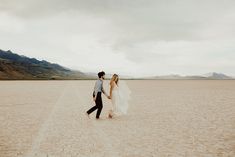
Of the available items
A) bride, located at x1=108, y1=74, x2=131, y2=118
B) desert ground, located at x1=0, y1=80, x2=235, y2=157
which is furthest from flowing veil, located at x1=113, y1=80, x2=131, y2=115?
desert ground, located at x1=0, y1=80, x2=235, y2=157

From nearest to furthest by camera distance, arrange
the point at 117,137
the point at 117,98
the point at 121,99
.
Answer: the point at 117,137
the point at 117,98
the point at 121,99

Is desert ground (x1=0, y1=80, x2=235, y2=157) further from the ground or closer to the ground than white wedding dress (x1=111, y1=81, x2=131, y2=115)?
closer to the ground

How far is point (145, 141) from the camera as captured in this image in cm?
939

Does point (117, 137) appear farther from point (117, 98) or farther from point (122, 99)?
point (122, 99)

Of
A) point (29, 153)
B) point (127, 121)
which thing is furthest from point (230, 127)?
point (29, 153)

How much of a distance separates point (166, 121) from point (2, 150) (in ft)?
21.9

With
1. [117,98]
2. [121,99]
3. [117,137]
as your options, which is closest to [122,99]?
[121,99]

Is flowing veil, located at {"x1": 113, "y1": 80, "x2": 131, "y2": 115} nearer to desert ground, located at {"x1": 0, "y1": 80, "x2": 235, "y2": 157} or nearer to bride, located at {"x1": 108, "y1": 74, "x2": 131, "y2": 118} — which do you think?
bride, located at {"x1": 108, "y1": 74, "x2": 131, "y2": 118}

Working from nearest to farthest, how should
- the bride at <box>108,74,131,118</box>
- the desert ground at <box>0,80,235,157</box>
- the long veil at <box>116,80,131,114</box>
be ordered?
1. the desert ground at <box>0,80,235,157</box>
2. the bride at <box>108,74,131,118</box>
3. the long veil at <box>116,80,131,114</box>

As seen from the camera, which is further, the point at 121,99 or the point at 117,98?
the point at 121,99

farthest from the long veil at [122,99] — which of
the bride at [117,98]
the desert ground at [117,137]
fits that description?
the desert ground at [117,137]

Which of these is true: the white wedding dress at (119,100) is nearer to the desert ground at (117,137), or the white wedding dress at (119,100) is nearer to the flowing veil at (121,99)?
the flowing veil at (121,99)

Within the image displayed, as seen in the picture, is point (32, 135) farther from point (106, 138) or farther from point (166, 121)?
point (166, 121)

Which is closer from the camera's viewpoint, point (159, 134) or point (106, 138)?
point (106, 138)
